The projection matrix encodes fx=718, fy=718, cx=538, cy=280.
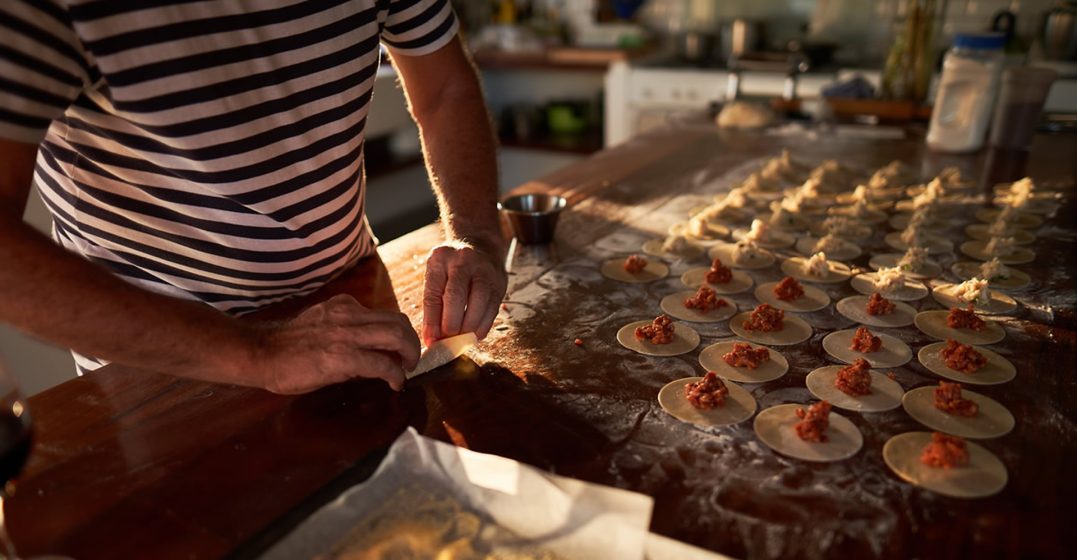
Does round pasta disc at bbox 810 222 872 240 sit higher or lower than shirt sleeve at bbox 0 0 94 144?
lower

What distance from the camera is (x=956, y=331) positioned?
148 centimetres

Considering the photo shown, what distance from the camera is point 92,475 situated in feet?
3.50

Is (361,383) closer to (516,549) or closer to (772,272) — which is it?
(516,549)

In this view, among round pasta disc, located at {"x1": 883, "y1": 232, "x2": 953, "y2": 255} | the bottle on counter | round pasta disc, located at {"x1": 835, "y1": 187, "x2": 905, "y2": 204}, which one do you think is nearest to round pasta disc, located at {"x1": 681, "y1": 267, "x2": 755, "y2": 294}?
round pasta disc, located at {"x1": 883, "y1": 232, "x2": 953, "y2": 255}

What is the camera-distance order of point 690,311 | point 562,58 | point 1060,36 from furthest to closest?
1. point 562,58
2. point 1060,36
3. point 690,311

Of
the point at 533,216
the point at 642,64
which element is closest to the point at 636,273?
the point at 533,216

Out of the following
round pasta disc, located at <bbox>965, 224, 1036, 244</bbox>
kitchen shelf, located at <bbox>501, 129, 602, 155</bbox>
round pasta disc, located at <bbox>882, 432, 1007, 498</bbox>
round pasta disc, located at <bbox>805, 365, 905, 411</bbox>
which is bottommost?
kitchen shelf, located at <bbox>501, 129, 602, 155</bbox>

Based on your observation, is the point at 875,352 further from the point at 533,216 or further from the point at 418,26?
the point at 418,26

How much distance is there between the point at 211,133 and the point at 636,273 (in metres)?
1.00

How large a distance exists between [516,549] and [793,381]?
2.13 feet

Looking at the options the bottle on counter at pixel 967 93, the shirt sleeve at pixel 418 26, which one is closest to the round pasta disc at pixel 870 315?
the shirt sleeve at pixel 418 26

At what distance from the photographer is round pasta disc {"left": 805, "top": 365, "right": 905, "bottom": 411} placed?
4.06 ft

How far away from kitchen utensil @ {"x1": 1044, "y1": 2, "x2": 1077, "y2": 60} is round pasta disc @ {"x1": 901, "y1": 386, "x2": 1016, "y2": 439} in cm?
376

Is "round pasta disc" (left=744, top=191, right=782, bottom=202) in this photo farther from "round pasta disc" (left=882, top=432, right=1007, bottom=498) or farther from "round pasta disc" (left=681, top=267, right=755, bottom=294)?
"round pasta disc" (left=882, top=432, right=1007, bottom=498)
